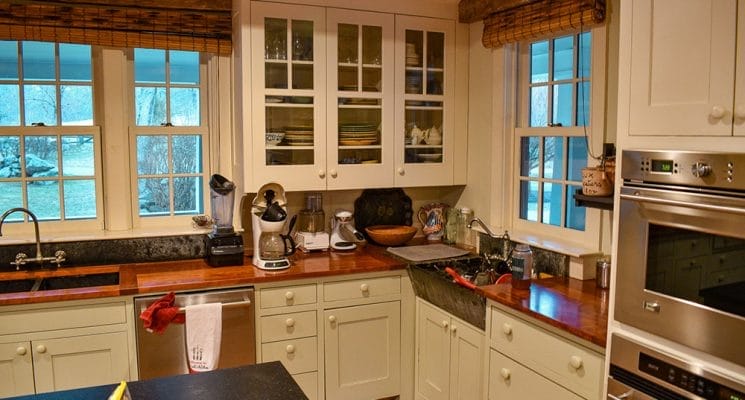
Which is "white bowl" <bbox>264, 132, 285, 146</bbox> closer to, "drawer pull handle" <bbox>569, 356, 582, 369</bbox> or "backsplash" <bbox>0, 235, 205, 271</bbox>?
"backsplash" <bbox>0, 235, 205, 271</bbox>

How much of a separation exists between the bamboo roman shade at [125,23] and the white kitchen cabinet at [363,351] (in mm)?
1587

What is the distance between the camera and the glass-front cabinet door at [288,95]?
3.34 meters

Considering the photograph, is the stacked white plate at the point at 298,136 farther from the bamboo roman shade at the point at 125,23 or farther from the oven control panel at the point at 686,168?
the oven control panel at the point at 686,168

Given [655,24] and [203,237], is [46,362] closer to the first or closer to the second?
[203,237]

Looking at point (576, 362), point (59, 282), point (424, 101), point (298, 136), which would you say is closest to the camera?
point (576, 362)

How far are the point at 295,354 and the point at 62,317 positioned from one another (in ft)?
3.55

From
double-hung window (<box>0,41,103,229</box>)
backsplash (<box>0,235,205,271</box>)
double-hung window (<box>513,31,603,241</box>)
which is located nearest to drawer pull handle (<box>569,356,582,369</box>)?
double-hung window (<box>513,31,603,241</box>)

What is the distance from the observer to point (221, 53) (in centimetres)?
352

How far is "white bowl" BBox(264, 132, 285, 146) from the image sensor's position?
3.40m

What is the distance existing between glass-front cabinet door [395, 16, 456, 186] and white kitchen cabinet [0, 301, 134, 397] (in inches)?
66.9

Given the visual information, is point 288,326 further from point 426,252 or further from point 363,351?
point 426,252

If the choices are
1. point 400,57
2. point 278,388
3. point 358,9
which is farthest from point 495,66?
point 278,388

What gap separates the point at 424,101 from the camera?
3768 mm

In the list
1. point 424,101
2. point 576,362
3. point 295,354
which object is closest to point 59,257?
point 295,354
